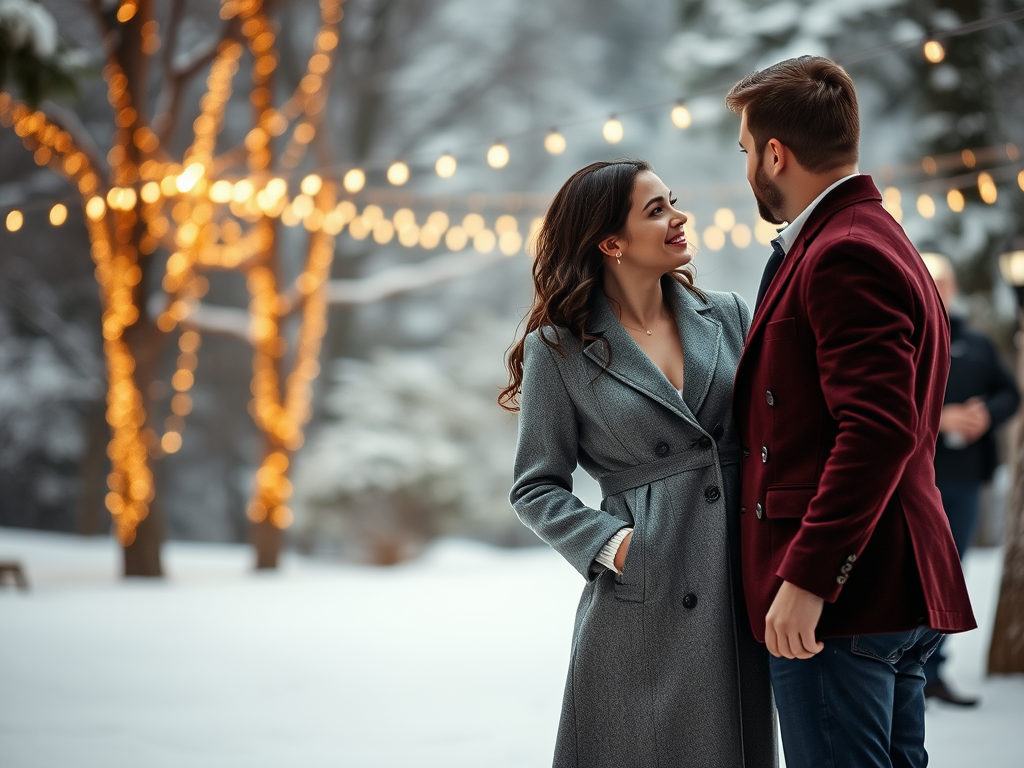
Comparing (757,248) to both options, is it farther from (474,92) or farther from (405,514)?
(405,514)

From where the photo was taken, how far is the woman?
178 centimetres

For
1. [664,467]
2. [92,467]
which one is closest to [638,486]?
[664,467]

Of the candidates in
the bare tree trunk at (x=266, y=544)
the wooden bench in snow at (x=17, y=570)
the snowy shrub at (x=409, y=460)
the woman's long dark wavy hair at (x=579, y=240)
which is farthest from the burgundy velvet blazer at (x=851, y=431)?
the bare tree trunk at (x=266, y=544)

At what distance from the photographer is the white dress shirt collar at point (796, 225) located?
5.16 ft

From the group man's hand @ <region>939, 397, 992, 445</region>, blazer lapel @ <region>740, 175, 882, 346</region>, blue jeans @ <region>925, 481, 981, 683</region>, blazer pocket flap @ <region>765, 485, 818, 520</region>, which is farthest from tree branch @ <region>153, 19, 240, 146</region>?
blazer pocket flap @ <region>765, 485, 818, 520</region>

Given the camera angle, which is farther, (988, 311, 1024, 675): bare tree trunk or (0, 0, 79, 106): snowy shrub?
(0, 0, 79, 106): snowy shrub

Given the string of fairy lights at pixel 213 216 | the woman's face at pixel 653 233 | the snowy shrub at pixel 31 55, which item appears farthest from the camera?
the string of fairy lights at pixel 213 216

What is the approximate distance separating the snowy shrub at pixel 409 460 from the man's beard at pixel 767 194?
7.24 meters

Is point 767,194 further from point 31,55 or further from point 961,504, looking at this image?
point 31,55

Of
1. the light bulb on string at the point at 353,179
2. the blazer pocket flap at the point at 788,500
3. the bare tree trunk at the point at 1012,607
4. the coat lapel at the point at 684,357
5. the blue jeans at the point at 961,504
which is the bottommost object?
the bare tree trunk at the point at 1012,607

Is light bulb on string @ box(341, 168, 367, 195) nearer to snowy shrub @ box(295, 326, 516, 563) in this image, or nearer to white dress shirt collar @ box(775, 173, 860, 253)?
snowy shrub @ box(295, 326, 516, 563)

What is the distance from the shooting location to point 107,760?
3.28 metres

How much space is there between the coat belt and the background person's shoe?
217 cm

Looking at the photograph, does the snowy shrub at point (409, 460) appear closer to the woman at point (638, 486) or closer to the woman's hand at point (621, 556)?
the woman at point (638, 486)
